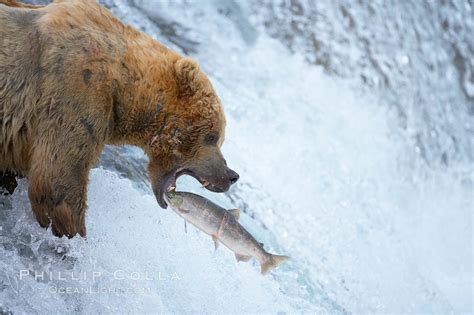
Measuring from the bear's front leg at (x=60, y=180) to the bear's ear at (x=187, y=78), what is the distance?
1.85 feet

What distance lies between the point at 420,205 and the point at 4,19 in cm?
585

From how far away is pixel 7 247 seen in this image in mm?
4328

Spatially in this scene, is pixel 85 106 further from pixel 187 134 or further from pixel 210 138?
pixel 210 138

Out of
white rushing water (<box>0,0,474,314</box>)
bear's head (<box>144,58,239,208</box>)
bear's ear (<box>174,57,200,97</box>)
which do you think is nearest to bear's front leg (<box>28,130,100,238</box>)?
white rushing water (<box>0,0,474,314</box>)

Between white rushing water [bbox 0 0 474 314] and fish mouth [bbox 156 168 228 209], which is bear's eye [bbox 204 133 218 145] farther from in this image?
white rushing water [bbox 0 0 474 314]

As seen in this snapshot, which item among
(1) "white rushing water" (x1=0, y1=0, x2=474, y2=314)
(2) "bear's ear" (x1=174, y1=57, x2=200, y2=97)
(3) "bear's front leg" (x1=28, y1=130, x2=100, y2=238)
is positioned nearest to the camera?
(3) "bear's front leg" (x1=28, y1=130, x2=100, y2=238)

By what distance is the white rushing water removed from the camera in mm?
4527

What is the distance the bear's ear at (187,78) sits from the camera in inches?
171

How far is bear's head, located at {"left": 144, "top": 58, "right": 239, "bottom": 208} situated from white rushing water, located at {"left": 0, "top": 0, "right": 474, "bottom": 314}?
58 centimetres

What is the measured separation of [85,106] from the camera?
411 cm

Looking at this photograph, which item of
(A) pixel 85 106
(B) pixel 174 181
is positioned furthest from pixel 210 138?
(A) pixel 85 106

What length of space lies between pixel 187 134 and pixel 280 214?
2.57m

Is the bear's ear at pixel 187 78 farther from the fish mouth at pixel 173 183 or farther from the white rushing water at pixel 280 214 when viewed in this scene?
the white rushing water at pixel 280 214

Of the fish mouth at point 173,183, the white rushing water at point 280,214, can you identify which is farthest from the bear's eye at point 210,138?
the white rushing water at point 280,214
